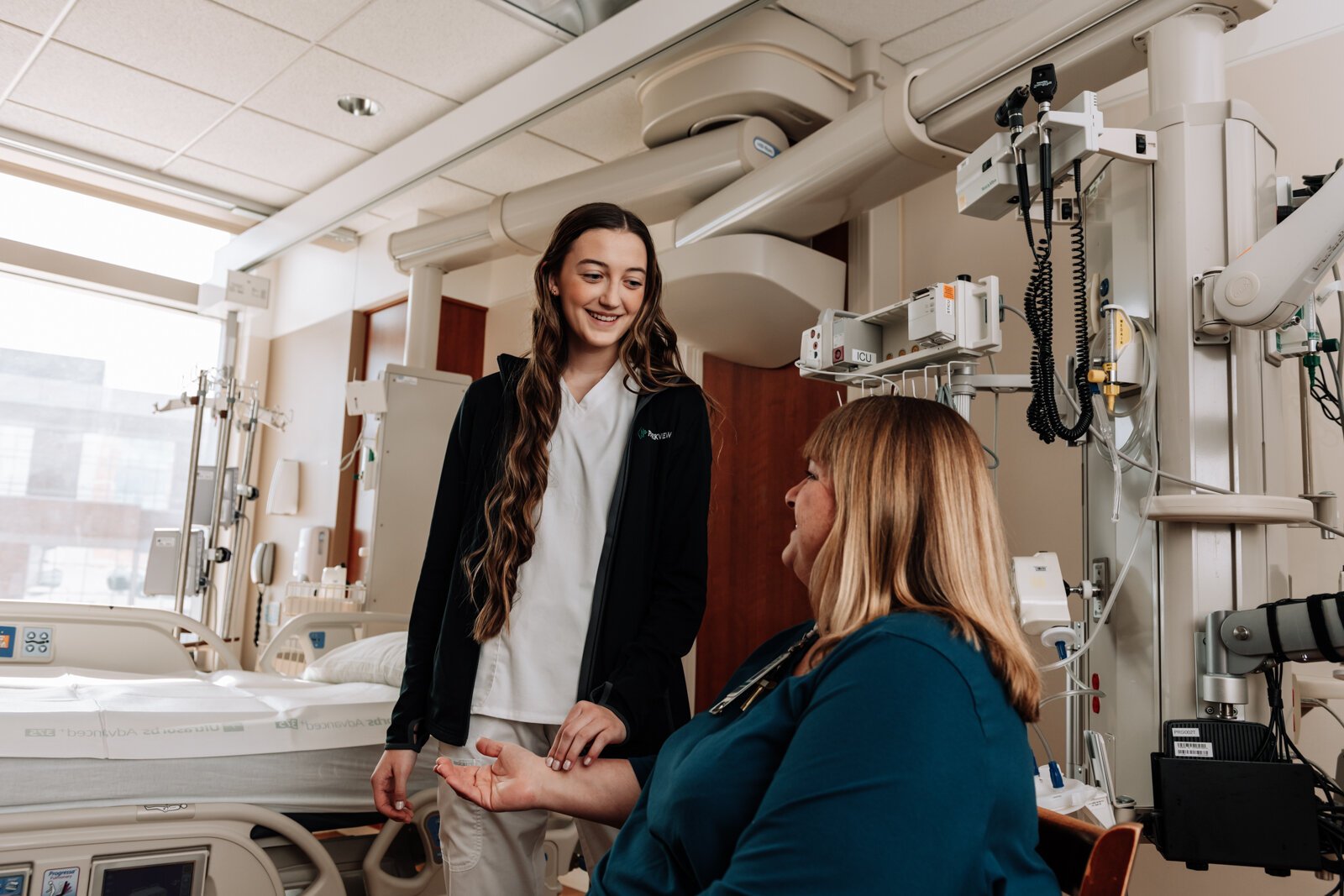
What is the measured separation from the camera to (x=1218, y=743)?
1.82m

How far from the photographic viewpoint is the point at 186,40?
148 inches

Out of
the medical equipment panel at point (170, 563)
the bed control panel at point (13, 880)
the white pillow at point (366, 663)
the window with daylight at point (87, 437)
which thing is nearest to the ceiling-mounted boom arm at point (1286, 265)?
the white pillow at point (366, 663)

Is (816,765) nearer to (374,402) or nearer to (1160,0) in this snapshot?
(1160,0)

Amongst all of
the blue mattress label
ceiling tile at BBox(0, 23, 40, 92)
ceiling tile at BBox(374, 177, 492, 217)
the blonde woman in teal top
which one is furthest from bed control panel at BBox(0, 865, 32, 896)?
ceiling tile at BBox(374, 177, 492, 217)

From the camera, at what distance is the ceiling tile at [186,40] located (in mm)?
3574

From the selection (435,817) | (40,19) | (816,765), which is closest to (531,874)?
(816,765)

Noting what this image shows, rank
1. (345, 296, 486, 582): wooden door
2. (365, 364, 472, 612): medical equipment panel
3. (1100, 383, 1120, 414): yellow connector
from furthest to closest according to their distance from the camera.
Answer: (345, 296, 486, 582): wooden door, (365, 364, 472, 612): medical equipment panel, (1100, 383, 1120, 414): yellow connector

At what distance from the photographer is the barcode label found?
5.96 ft

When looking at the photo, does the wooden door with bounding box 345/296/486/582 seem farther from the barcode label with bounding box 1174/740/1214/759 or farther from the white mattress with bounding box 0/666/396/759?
the barcode label with bounding box 1174/740/1214/759

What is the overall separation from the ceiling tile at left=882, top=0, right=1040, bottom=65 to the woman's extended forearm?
286 centimetres

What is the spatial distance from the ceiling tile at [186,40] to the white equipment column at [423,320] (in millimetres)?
1042

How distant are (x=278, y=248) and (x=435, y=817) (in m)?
3.68

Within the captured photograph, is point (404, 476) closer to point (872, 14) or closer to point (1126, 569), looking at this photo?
point (872, 14)

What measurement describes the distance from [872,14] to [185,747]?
3006mm
